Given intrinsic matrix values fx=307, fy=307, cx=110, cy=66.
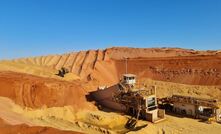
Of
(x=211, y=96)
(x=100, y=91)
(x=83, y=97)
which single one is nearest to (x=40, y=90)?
(x=83, y=97)

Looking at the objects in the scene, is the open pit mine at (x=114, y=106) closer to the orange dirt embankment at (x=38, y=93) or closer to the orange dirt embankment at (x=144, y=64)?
the orange dirt embankment at (x=38, y=93)

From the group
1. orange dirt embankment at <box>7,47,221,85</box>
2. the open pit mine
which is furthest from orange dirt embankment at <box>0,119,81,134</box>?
orange dirt embankment at <box>7,47,221,85</box>

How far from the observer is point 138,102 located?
112 ft

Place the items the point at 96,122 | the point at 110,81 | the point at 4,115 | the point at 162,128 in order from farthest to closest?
1. the point at 110,81
2. the point at 96,122
3. the point at 162,128
4. the point at 4,115

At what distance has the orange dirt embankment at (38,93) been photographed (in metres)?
34.1

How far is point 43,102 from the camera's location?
3434 cm

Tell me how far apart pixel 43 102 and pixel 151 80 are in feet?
78.5

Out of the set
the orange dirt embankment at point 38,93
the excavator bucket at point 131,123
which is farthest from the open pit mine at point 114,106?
the excavator bucket at point 131,123

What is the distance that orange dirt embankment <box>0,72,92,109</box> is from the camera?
34.1 m

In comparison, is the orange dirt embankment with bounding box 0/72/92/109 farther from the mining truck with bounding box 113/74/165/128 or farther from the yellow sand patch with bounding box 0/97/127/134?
the mining truck with bounding box 113/74/165/128

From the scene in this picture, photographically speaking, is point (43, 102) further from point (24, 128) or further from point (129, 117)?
point (24, 128)

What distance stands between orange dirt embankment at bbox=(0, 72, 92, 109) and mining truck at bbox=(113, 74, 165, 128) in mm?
4664

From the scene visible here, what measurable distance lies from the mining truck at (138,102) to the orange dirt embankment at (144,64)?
14671 millimetres

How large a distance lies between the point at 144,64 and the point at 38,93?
30251mm
